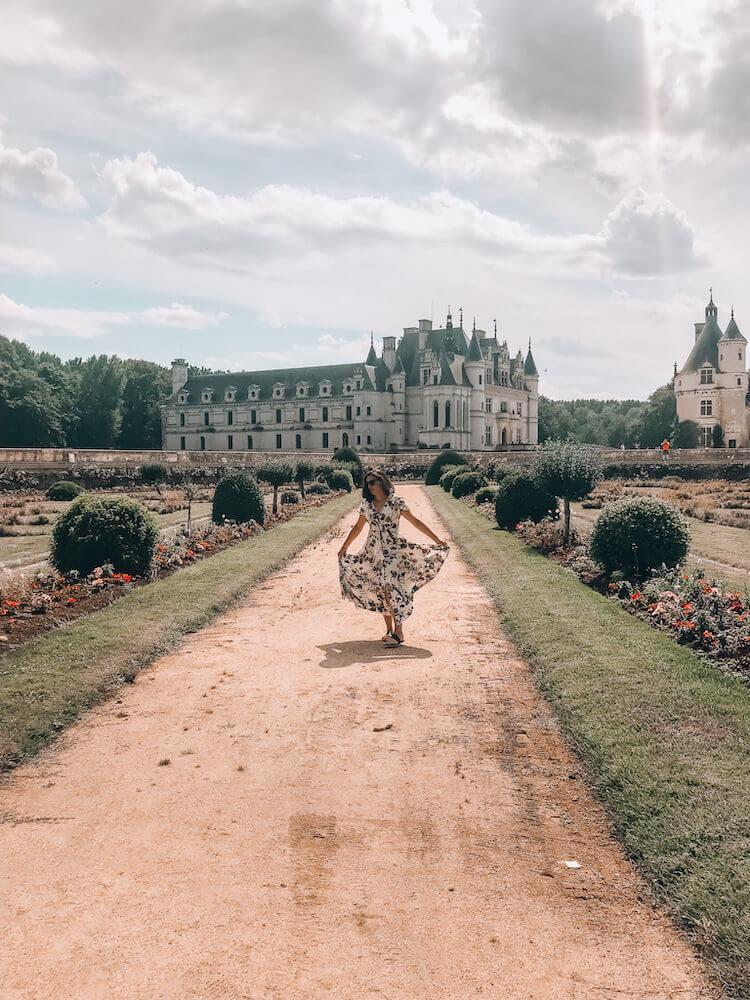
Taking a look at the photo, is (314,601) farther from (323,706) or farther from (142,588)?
(323,706)

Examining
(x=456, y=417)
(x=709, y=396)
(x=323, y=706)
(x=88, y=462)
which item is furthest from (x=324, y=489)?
(x=709, y=396)

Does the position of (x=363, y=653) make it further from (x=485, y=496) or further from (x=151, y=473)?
(x=151, y=473)

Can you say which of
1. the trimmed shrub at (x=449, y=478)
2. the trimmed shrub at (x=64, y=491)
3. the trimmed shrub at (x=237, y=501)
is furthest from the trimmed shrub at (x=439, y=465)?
the trimmed shrub at (x=237, y=501)

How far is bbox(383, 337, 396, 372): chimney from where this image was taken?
280 ft

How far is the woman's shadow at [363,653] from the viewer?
8164 mm

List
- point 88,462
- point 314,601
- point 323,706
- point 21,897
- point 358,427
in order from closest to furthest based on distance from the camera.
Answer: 1. point 21,897
2. point 323,706
3. point 314,601
4. point 88,462
5. point 358,427

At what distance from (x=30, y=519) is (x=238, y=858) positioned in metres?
22.7

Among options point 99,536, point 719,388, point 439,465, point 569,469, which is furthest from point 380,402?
point 99,536

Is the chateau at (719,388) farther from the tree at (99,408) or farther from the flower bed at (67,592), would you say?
the flower bed at (67,592)

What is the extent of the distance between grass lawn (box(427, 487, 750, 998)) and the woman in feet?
4.61

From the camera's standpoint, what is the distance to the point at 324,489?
36469 millimetres

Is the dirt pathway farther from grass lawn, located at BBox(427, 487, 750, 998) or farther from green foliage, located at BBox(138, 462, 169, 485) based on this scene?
green foliage, located at BBox(138, 462, 169, 485)

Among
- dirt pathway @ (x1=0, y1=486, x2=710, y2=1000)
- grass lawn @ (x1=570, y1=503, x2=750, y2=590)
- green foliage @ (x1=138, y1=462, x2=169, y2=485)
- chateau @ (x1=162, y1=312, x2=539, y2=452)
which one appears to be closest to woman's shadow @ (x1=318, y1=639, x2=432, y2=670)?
dirt pathway @ (x1=0, y1=486, x2=710, y2=1000)

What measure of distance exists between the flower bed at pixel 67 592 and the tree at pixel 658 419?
7573 centimetres
